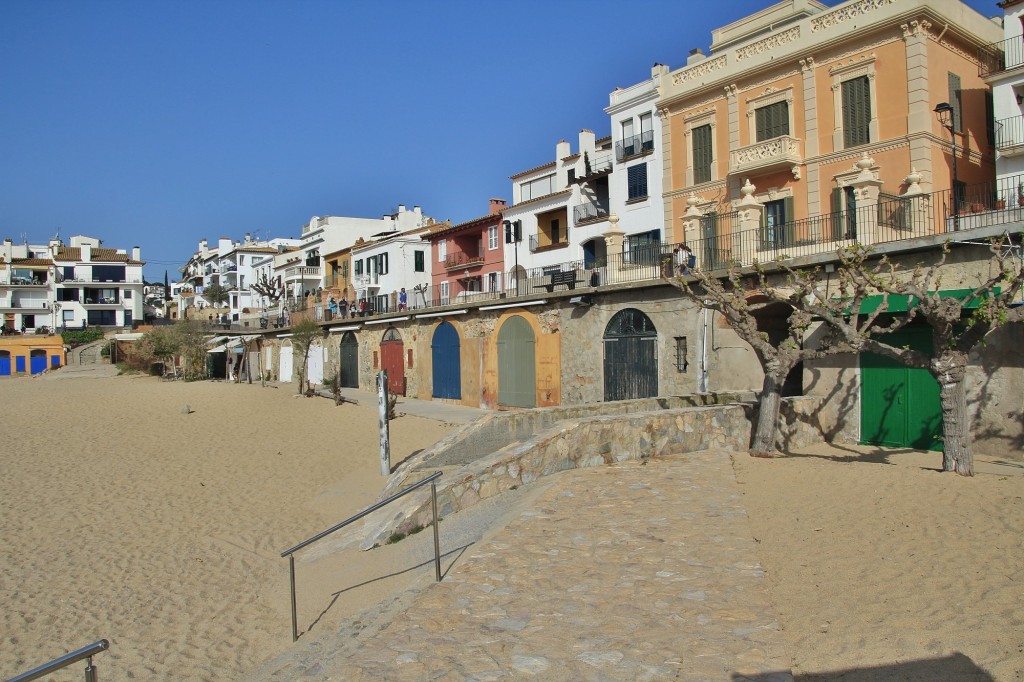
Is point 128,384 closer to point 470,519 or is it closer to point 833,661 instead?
point 470,519

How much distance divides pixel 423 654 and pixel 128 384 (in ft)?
139

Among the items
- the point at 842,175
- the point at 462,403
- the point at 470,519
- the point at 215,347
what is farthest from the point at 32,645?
the point at 215,347

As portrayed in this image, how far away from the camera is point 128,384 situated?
41.7 meters

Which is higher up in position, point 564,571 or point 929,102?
point 929,102

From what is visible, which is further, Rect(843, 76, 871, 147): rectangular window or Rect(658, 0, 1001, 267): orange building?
Rect(843, 76, 871, 147): rectangular window

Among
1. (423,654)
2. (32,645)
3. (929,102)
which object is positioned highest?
(929,102)

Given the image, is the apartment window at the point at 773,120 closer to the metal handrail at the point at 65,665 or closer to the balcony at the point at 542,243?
the balcony at the point at 542,243

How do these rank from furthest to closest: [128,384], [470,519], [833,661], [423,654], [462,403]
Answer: [128,384], [462,403], [470,519], [423,654], [833,661]

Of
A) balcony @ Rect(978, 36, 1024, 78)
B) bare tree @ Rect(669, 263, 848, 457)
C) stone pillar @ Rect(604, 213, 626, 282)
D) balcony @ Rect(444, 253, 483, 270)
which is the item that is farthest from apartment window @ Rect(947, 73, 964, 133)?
balcony @ Rect(444, 253, 483, 270)

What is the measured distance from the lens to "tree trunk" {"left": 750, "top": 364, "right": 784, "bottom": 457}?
13195 mm

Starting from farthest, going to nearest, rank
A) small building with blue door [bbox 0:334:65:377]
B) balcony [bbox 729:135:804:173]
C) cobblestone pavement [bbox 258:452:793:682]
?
small building with blue door [bbox 0:334:65:377]
balcony [bbox 729:135:804:173]
cobblestone pavement [bbox 258:452:793:682]

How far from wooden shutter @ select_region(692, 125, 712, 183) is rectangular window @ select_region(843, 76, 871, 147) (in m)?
5.56

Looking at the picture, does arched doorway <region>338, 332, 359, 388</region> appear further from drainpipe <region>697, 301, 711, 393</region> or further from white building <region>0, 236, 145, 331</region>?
white building <region>0, 236, 145, 331</region>

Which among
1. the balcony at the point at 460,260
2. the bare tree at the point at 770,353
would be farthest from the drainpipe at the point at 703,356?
the balcony at the point at 460,260
